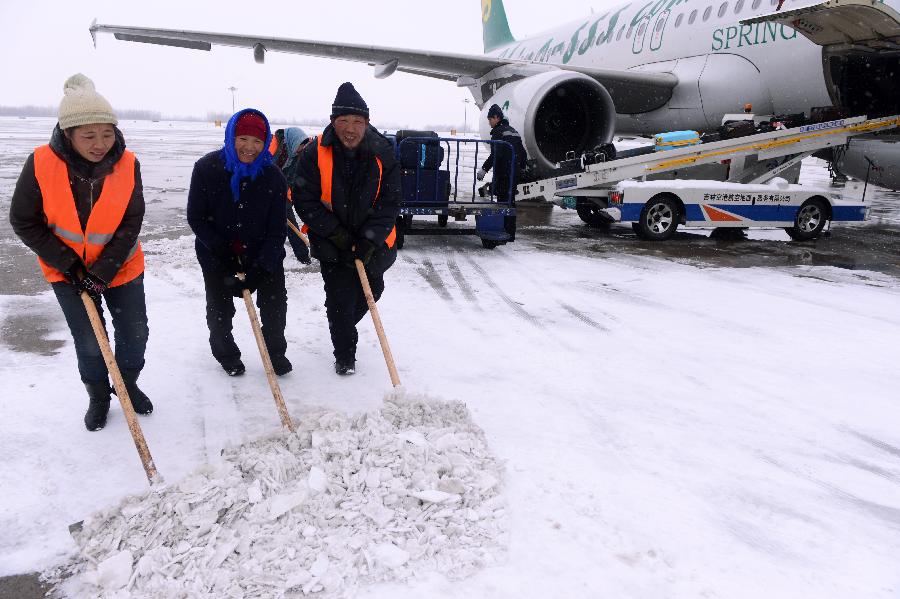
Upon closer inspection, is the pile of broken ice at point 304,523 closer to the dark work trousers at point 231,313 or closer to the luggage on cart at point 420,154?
the dark work trousers at point 231,313

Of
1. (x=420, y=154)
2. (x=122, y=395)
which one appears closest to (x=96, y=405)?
(x=122, y=395)

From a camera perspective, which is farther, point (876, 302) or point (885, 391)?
point (876, 302)

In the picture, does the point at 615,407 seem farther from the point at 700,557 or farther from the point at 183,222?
the point at 183,222

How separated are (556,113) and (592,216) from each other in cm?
223

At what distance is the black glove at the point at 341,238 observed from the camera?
12.6 ft

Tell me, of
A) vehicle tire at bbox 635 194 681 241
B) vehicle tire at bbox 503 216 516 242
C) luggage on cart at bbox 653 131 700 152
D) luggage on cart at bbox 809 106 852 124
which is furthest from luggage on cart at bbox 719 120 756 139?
vehicle tire at bbox 503 216 516 242

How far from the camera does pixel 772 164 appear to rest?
34.1 feet

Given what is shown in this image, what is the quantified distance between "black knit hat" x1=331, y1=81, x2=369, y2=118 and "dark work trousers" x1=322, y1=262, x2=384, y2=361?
3.30ft

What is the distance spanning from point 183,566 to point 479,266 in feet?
18.6

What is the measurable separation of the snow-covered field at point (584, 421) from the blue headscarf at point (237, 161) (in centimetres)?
133

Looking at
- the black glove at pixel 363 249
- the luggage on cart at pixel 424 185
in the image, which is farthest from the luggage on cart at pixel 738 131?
the black glove at pixel 363 249

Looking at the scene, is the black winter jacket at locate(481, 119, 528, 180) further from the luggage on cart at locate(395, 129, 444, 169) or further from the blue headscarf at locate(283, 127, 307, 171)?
the blue headscarf at locate(283, 127, 307, 171)

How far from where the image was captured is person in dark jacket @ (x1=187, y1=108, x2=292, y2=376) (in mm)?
3463

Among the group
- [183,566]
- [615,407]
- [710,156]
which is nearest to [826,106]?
[710,156]
